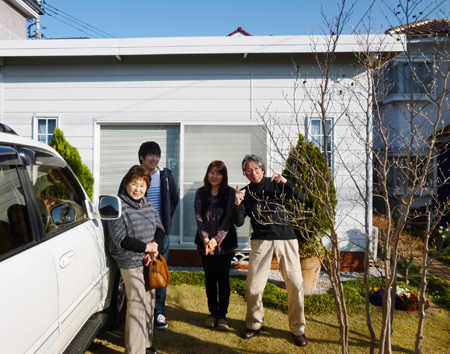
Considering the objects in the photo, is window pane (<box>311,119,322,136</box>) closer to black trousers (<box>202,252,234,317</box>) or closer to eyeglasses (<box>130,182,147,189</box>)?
black trousers (<box>202,252,234,317</box>)

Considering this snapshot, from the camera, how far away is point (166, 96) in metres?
5.96

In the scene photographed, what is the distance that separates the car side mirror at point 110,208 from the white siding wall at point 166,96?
10.5ft

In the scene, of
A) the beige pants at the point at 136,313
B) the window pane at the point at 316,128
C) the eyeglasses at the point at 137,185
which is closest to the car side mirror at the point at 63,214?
the eyeglasses at the point at 137,185

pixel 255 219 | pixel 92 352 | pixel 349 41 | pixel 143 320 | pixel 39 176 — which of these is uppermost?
pixel 349 41

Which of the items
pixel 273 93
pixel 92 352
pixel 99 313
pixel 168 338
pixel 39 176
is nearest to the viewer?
pixel 39 176

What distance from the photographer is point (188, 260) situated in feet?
19.5

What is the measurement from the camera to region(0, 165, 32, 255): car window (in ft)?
6.17

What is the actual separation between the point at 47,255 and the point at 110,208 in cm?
95

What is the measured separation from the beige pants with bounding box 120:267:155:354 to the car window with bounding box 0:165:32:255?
1207 mm

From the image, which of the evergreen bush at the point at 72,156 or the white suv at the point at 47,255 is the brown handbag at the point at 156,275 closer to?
the white suv at the point at 47,255

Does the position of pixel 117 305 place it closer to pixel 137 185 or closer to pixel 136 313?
pixel 136 313

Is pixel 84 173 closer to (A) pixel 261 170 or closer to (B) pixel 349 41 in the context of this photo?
(A) pixel 261 170

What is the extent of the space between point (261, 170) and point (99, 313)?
2014 mm

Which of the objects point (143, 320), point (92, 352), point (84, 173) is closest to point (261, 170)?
point (143, 320)
